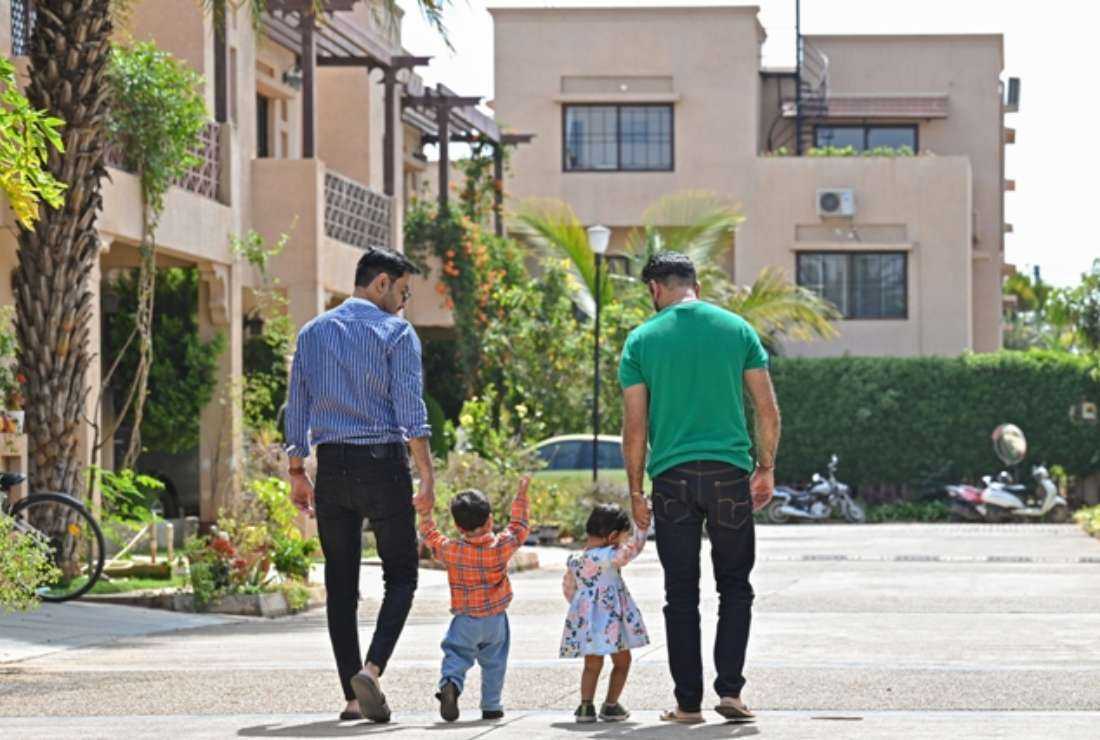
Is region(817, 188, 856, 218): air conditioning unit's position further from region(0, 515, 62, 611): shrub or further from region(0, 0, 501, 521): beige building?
region(0, 515, 62, 611): shrub

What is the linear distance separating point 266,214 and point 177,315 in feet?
6.01

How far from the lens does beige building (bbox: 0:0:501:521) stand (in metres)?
24.4

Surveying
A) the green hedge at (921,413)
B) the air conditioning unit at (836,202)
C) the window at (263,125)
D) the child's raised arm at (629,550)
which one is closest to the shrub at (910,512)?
the green hedge at (921,413)

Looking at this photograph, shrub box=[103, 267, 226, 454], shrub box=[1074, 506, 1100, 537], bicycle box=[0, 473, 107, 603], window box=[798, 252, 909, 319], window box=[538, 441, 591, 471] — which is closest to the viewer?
bicycle box=[0, 473, 107, 603]

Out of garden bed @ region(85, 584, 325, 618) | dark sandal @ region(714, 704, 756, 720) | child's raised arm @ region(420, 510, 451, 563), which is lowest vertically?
garden bed @ region(85, 584, 325, 618)

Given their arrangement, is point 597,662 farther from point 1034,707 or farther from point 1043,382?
point 1043,382

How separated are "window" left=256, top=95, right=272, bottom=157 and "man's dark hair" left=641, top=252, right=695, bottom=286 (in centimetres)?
2322

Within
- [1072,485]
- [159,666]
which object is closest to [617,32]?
[1072,485]

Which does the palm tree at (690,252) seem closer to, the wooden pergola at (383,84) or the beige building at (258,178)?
the wooden pergola at (383,84)

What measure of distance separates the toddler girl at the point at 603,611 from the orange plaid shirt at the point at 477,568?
0.29m

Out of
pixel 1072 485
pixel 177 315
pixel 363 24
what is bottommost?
pixel 1072 485

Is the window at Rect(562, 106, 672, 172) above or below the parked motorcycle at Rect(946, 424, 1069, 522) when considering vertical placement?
above

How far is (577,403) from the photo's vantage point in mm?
40250

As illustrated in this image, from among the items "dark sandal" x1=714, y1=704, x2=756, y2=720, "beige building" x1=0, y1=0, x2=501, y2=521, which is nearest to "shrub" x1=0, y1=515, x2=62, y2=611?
"dark sandal" x1=714, y1=704, x2=756, y2=720
